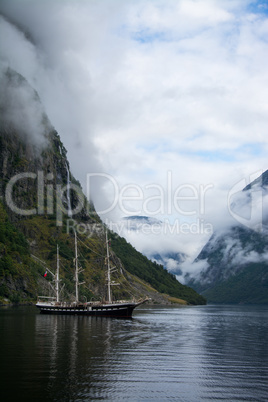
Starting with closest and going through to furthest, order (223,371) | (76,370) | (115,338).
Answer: (76,370) → (223,371) → (115,338)

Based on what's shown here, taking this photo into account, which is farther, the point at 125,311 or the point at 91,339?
the point at 125,311

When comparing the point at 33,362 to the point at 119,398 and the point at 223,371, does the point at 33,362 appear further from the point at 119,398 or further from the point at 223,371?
the point at 223,371

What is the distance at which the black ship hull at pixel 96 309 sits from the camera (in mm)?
138375

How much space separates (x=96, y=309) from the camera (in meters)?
146

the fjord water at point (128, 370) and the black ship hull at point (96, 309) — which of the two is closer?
the fjord water at point (128, 370)

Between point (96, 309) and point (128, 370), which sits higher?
point (128, 370)

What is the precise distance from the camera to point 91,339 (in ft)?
250

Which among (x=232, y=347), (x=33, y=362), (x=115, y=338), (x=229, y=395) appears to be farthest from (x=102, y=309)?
(x=229, y=395)

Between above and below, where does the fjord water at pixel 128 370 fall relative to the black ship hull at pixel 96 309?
above

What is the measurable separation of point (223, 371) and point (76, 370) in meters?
18.4

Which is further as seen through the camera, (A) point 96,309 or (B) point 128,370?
(A) point 96,309

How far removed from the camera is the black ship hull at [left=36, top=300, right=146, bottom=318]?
138 m

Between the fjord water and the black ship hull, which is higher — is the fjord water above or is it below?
above

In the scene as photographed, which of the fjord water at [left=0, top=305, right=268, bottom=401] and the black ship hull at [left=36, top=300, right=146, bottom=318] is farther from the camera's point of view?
the black ship hull at [left=36, top=300, right=146, bottom=318]
